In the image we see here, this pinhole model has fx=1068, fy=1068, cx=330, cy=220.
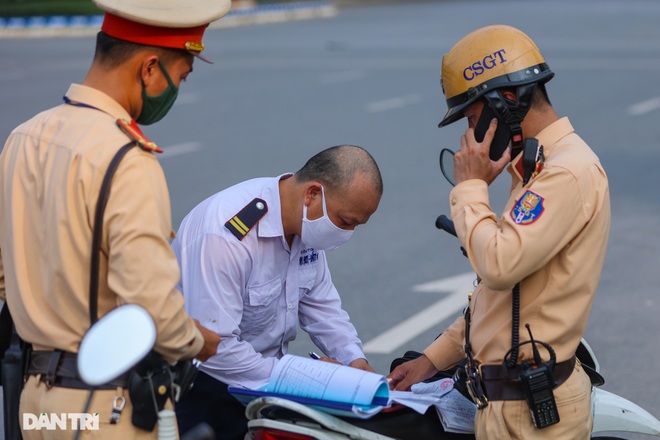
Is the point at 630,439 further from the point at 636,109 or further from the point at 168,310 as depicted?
the point at 636,109

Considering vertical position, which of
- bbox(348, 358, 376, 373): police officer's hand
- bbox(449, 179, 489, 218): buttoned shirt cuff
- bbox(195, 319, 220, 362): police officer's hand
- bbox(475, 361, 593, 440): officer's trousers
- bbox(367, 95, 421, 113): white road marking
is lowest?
bbox(367, 95, 421, 113): white road marking

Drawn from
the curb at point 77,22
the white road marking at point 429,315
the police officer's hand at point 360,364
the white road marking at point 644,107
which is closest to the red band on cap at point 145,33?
the police officer's hand at point 360,364

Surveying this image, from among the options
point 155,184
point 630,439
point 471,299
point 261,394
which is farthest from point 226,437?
point 630,439

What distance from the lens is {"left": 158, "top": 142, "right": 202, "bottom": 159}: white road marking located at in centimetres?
1211

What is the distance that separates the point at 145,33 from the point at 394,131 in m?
11.0

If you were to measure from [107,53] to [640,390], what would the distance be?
12.8 ft

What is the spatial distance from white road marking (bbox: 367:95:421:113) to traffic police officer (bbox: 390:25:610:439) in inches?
477

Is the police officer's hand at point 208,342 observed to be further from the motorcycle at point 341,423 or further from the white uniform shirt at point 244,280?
the white uniform shirt at point 244,280

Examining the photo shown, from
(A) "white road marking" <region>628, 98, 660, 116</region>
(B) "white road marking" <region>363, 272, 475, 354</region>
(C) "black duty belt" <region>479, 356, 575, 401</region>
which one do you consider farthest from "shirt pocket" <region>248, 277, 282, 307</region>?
(A) "white road marking" <region>628, 98, 660, 116</region>

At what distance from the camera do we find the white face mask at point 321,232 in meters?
3.73

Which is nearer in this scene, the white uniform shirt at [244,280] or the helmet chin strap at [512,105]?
the helmet chin strap at [512,105]

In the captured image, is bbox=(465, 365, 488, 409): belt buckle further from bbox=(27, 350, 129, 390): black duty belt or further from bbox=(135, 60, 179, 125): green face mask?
bbox=(135, 60, 179, 125): green face mask

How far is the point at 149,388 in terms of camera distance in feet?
9.12

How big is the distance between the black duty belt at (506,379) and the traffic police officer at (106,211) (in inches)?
33.8
